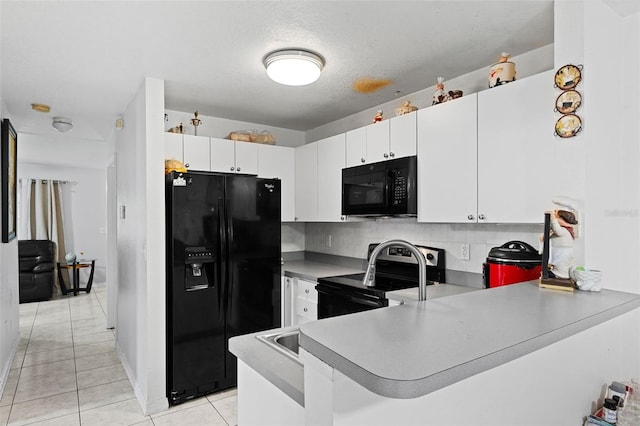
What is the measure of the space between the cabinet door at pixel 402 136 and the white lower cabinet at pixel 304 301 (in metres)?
1.28

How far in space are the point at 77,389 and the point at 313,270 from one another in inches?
85.9

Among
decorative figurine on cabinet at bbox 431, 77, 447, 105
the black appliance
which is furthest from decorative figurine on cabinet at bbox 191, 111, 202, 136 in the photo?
decorative figurine on cabinet at bbox 431, 77, 447, 105

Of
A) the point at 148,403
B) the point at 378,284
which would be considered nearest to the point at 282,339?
the point at 378,284

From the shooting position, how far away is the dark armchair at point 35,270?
609 centimetres

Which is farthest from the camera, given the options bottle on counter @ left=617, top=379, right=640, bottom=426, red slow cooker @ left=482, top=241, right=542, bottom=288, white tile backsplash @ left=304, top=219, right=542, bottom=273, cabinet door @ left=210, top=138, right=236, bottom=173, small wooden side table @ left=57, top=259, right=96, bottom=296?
small wooden side table @ left=57, top=259, right=96, bottom=296

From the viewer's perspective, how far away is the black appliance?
2.63 meters

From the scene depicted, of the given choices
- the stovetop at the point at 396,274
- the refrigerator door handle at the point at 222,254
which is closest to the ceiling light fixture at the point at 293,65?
the refrigerator door handle at the point at 222,254

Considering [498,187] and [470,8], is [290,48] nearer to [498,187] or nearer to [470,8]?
[470,8]

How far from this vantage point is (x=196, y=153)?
10.8 ft

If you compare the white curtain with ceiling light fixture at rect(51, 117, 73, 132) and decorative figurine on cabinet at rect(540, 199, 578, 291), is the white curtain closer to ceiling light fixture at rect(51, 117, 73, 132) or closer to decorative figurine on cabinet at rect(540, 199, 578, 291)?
ceiling light fixture at rect(51, 117, 73, 132)

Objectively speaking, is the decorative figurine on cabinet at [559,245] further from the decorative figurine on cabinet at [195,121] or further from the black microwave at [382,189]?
the decorative figurine on cabinet at [195,121]

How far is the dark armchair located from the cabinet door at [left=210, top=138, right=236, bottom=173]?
4.77 m

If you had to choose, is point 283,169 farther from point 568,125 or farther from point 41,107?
point 568,125

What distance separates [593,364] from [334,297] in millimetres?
1789
